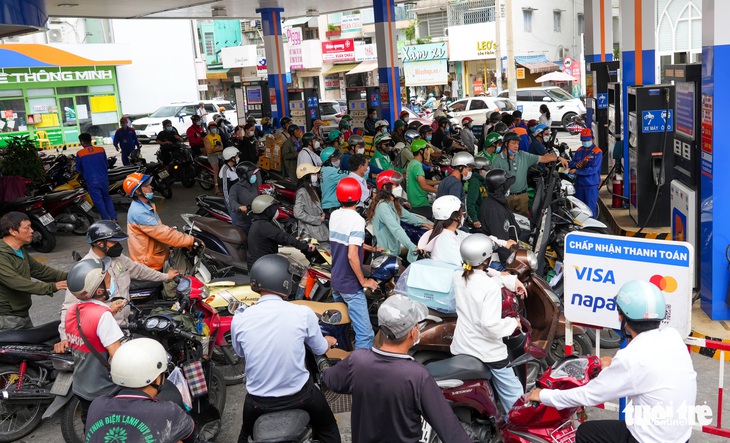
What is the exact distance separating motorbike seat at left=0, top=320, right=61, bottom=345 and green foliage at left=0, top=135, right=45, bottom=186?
8.02 m

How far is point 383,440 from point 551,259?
4193 mm

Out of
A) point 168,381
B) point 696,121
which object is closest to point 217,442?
point 168,381

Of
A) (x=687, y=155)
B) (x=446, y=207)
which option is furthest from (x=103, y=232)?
(x=687, y=155)

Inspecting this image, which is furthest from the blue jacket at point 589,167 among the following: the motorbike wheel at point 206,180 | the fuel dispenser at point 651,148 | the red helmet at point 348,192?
the motorbike wheel at point 206,180

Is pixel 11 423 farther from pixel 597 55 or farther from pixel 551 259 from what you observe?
pixel 597 55

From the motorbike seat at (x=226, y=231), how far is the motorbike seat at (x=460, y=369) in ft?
14.0

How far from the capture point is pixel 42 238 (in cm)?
1155

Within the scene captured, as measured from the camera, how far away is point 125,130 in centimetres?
1717

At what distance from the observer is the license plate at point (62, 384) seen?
534 centimetres

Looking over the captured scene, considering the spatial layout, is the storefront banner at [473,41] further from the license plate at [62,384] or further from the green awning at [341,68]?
the license plate at [62,384]

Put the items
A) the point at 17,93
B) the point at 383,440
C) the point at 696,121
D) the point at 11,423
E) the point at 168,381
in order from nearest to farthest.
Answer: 1. the point at 383,440
2. the point at 168,381
3. the point at 11,423
4. the point at 696,121
5. the point at 17,93

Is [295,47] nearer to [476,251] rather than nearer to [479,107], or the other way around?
[479,107]

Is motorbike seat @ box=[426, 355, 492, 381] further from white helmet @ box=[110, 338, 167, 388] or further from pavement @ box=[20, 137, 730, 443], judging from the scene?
white helmet @ box=[110, 338, 167, 388]

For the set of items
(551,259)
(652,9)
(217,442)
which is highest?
(652,9)
